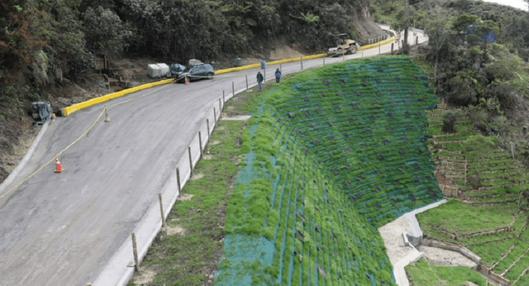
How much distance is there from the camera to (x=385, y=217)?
26797 millimetres

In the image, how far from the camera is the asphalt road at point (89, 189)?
1312cm

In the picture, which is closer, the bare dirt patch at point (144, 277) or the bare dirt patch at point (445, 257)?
the bare dirt patch at point (144, 277)

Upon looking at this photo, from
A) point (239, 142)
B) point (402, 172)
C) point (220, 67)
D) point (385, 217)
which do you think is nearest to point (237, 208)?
point (239, 142)

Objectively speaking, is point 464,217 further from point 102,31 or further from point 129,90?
point 102,31

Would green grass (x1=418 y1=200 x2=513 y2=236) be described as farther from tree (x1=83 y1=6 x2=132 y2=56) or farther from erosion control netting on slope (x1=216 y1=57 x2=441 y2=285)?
tree (x1=83 y1=6 x2=132 y2=56)

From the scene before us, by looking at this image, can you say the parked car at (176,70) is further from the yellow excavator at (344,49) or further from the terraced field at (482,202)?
the terraced field at (482,202)

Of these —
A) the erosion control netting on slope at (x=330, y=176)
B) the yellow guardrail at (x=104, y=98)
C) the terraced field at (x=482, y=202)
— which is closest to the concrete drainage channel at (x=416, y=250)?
the terraced field at (x=482, y=202)

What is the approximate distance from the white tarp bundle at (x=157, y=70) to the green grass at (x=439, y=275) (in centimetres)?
2176

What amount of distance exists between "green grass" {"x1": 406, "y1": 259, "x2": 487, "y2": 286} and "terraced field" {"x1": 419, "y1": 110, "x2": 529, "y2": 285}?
72.0 inches

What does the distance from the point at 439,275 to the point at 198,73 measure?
847 inches

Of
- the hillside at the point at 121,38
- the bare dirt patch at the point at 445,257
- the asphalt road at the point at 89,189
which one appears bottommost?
the bare dirt patch at the point at 445,257

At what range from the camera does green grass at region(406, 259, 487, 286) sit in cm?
2122

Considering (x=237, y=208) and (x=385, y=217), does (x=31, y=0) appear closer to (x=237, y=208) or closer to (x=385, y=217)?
(x=237, y=208)

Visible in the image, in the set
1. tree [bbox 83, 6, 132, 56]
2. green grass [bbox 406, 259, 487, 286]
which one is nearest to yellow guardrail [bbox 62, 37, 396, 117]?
tree [bbox 83, 6, 132, 56]
